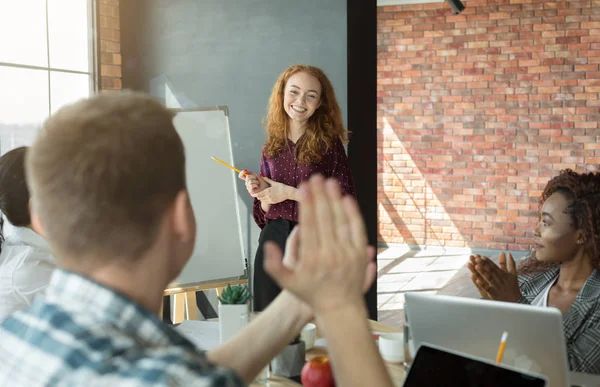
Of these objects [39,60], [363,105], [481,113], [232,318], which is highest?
[39,60]

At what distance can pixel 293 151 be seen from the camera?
331cm

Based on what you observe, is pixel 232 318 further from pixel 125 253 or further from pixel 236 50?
pixel 236 50

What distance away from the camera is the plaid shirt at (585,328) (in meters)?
1.74

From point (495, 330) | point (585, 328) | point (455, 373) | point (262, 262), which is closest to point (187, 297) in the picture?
point (262, 262)

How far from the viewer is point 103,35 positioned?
417 cm

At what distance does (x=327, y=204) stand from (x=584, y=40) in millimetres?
6817

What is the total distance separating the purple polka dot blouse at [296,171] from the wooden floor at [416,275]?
187 centimetres

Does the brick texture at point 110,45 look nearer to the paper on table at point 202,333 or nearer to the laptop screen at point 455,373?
the paper on table at point 202,333

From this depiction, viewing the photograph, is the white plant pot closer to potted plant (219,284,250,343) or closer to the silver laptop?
potted plant (219,284,250,343)

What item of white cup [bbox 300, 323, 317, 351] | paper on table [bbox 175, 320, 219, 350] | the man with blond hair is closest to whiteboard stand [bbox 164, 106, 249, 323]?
paper on table [bbox 175, 320, 219, 350]

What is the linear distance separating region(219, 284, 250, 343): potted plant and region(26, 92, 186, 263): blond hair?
39.7 inches

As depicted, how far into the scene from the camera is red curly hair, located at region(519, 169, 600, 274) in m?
1.95

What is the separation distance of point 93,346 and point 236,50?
3504 mm

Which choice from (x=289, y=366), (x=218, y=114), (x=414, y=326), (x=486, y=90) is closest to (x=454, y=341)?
(x=414, y=326)
